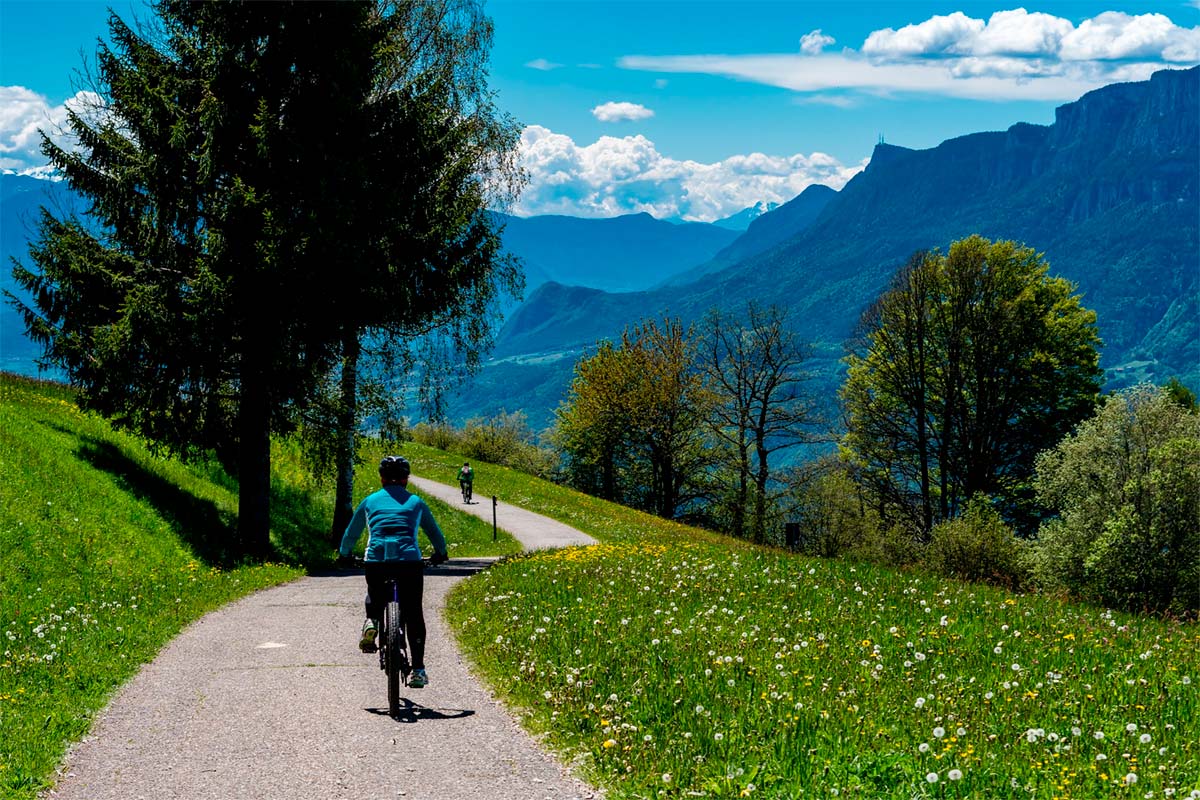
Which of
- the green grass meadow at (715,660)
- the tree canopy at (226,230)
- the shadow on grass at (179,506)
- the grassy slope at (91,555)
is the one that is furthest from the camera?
the shadow on grass at (179,506)

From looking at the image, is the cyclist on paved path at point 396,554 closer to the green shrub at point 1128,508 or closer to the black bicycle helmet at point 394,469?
the black bicycle helmet at point 394,469

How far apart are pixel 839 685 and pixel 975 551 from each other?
25675mm

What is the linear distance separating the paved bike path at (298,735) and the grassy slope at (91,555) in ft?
1.51

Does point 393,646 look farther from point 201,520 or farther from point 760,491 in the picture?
point 760,491

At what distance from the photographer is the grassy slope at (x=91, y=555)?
9344 millimetres

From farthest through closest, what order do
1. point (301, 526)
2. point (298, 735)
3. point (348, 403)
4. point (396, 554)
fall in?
point (301, 526) < point (348, 403) < point (396, 554) < point (298, 735)

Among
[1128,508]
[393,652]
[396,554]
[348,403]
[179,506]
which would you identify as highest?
[348,403]

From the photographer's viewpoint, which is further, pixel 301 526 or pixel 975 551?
pixel 975 551

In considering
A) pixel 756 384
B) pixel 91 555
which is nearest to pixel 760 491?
pixel 756 384

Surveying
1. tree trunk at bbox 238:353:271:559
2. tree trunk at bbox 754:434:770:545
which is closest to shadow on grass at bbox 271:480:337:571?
tree trunk at bbox 238:353:271:559

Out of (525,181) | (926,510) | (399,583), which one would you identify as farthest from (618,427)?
(399,583)

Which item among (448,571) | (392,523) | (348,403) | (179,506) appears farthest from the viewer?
(448,571)

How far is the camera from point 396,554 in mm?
9508

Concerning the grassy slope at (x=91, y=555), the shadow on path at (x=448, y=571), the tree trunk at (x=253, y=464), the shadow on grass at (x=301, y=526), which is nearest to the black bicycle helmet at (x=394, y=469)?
the grassy slope at (x=91, y=555)
